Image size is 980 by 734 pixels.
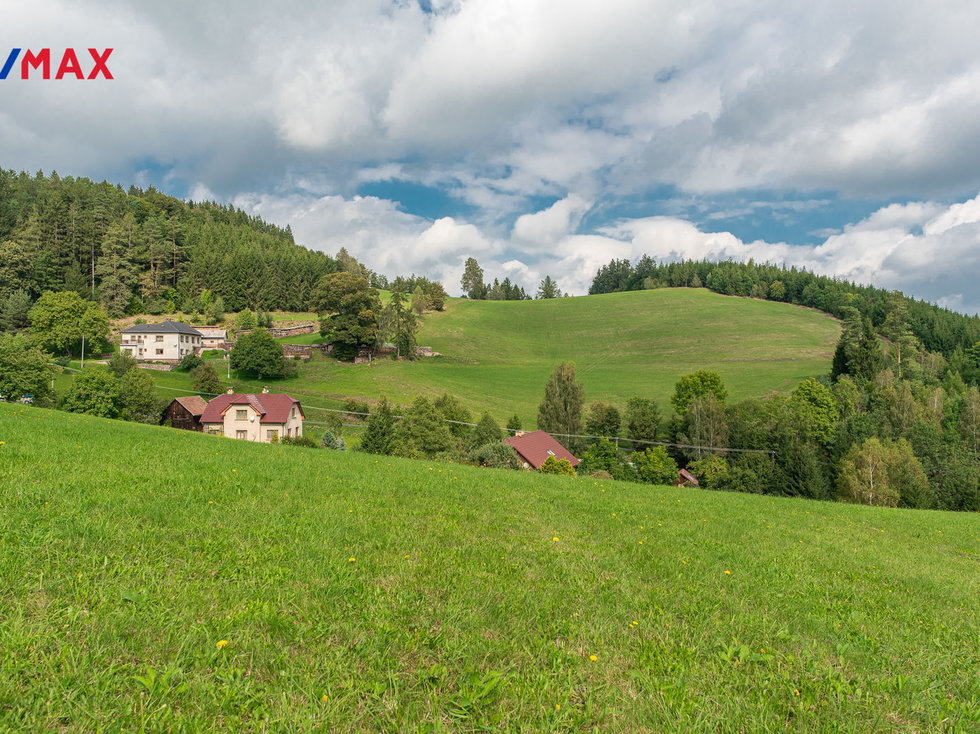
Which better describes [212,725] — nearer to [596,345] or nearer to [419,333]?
[419,333]

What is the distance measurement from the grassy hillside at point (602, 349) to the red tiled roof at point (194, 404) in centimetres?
1416

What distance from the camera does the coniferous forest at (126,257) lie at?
343 feet

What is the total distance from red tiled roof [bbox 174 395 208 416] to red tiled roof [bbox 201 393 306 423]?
5.42ft

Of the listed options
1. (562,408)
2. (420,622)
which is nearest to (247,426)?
(562,408)

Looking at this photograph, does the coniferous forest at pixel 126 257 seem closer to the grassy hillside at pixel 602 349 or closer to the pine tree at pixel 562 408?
the grassy hillside at pixel 602 349

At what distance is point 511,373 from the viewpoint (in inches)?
3558

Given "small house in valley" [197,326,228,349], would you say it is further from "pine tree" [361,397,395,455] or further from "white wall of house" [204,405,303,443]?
"pine tree" [361,397,395,455]

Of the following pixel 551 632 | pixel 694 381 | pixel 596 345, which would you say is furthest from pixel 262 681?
pixel 596 345

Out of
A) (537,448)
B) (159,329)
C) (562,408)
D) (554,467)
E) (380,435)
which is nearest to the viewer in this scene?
(554,467)

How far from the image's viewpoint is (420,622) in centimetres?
462

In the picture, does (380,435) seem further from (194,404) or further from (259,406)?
(194,404)

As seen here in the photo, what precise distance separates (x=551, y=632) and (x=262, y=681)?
8.62 ft

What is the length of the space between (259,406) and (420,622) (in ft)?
181

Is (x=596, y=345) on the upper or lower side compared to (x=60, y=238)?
lower
